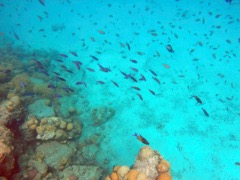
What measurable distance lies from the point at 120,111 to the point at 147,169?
18.4 feet

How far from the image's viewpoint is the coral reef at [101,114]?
10.2 m

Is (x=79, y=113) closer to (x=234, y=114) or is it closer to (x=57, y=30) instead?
(x=234, y=114)

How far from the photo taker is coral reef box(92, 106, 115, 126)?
10.2 m

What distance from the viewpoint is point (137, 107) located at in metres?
11.4

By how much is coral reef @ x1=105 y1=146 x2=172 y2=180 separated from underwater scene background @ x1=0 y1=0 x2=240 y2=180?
2.4 inches

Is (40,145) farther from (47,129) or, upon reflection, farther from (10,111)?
(10,111)

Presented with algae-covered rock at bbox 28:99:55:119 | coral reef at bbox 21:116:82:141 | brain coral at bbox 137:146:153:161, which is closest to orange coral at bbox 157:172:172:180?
brain coral at bbox 137:146:153:161

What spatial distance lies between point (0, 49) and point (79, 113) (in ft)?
40.8

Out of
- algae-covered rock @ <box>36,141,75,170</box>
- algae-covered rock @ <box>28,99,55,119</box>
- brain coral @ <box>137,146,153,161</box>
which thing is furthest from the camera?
algae-covered rock @ <box>28,99,55,119</box>

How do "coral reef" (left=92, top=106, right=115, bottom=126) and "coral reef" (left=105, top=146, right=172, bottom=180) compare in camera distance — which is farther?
"coral reef" (left=92, top=106, right=115, bottom=126)

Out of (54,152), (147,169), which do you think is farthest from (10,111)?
(147,169)

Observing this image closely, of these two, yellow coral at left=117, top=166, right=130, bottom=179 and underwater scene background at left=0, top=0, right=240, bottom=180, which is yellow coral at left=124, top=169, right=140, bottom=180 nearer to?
yellow coral at left=117, top=166, right=130, bottom=179

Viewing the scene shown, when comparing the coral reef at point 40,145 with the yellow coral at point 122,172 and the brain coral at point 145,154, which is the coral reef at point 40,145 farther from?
the brain coral at point 145,154

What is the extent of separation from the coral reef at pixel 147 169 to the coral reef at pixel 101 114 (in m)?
4.57
